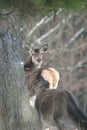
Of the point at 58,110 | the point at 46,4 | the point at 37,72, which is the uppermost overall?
the point at 46,4

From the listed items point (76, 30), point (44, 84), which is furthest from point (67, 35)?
→ point (44, 84)

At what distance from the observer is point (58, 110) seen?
43.5 feet

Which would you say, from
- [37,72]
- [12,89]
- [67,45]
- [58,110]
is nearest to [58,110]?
[58,110]

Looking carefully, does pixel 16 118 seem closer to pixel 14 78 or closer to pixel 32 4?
pixel 14 78

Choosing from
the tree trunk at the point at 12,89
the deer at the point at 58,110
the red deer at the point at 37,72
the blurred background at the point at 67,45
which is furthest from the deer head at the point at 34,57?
the tree trunk at the point at 12,89

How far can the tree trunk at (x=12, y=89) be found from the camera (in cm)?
1153

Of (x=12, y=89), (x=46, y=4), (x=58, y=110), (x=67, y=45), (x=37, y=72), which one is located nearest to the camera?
(x=46, y=4)

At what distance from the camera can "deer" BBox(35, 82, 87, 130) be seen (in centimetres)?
1302

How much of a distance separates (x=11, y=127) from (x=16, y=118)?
0.54 ft

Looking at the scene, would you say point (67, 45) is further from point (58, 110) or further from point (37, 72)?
point (58, 110)

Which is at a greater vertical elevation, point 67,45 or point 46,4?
point 46,4

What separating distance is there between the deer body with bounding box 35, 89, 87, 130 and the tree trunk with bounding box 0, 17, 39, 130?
4.21 feet

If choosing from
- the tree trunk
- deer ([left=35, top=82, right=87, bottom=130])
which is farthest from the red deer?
the tree trunk

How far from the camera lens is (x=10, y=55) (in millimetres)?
11586
